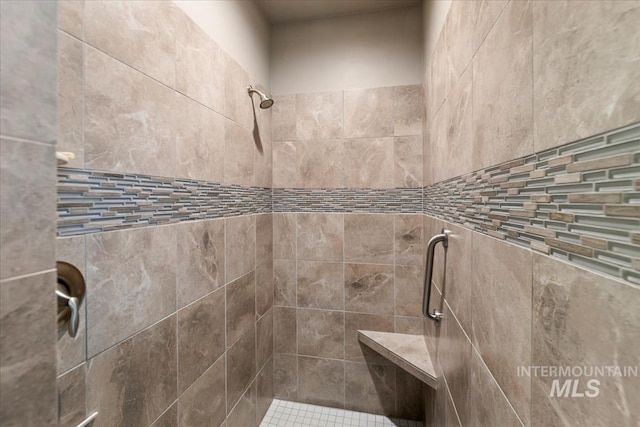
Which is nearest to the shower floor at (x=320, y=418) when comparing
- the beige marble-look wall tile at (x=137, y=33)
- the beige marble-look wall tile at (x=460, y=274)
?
the beige marble-look wall tile at (x=460, y=274)

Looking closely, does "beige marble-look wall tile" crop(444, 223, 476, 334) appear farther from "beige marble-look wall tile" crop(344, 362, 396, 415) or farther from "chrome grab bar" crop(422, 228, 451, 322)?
"beige marble-look wall tile" crop(344, 362, 396, 415)

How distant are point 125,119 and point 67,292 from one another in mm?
494

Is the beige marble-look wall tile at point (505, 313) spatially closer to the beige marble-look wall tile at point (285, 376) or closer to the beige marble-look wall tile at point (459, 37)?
the beige marble-look wall tile at point (459, 37)

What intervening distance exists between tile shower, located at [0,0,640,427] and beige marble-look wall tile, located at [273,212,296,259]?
0.6 inches

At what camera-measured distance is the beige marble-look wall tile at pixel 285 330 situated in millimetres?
1825

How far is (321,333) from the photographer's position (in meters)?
1.79

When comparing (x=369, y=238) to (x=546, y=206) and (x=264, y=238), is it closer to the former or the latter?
(x=264, y=238)

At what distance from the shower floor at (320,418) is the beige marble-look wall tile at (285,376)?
0.23ft

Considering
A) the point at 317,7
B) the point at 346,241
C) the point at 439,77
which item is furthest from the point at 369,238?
the point at 317,7

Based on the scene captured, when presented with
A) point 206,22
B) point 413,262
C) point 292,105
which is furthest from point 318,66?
point 413,262

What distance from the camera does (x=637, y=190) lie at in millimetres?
266

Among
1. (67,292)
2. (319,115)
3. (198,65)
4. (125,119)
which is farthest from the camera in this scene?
(319,115)

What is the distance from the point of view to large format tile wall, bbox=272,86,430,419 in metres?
1.69

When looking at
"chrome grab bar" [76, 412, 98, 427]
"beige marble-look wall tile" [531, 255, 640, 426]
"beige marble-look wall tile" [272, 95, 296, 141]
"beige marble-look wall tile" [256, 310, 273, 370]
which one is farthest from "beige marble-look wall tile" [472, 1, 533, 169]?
"beige marble-look wall tile" [256, 310, 273, 370]
